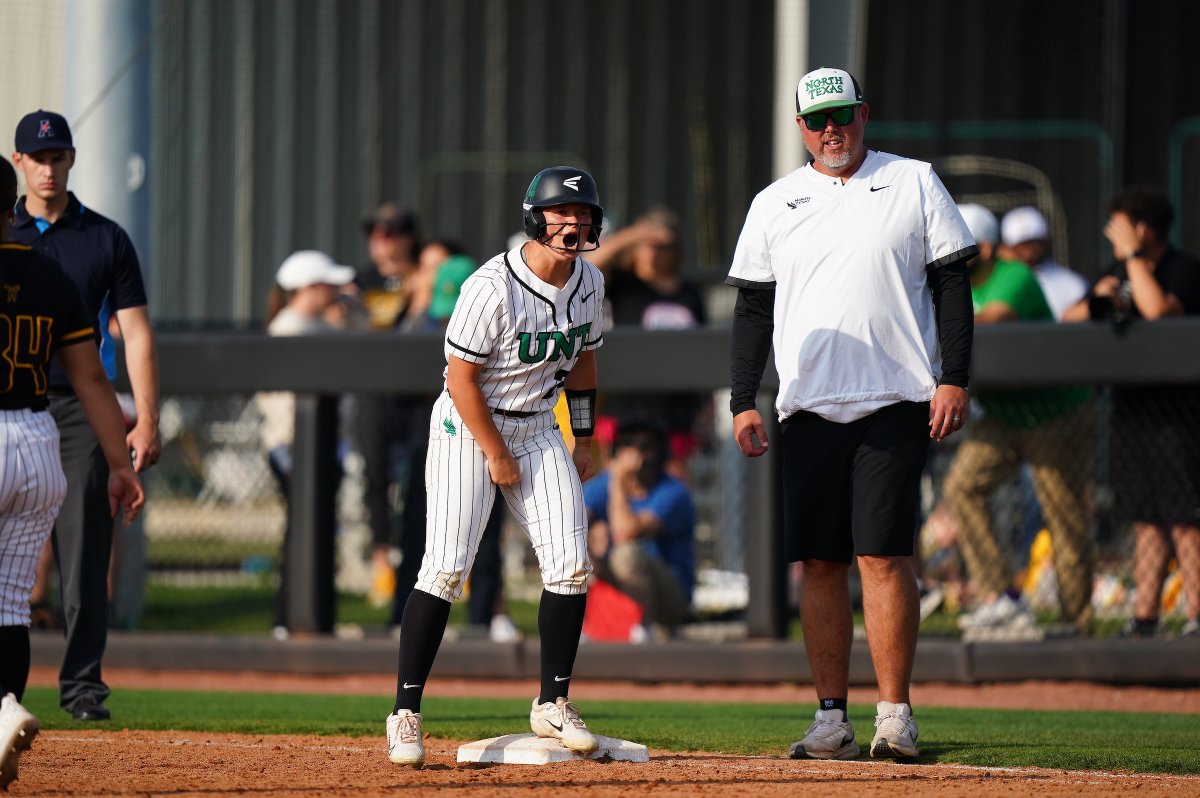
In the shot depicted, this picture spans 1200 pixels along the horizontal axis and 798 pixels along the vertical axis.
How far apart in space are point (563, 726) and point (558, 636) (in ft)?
0.89

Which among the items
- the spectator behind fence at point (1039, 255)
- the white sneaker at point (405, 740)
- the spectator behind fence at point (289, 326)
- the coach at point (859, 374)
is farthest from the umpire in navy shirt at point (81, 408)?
the spectator behind fence at point (1039, 255)

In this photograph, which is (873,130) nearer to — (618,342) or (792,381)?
(618,342)

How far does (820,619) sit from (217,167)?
27.3ft

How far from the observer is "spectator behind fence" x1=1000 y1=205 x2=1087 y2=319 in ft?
33.5

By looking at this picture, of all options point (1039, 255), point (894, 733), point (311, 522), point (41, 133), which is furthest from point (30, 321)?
point (1039, 255)

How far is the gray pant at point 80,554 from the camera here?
653 centimetres

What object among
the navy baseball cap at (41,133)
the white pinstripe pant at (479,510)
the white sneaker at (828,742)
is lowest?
the white sneaker at (828,742)

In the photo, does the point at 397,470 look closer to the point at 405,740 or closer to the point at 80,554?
the point at 80,554

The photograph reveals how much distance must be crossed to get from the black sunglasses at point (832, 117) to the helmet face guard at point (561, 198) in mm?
812

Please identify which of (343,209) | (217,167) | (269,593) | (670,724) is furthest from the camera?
(343,209)

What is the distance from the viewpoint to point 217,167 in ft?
41.3

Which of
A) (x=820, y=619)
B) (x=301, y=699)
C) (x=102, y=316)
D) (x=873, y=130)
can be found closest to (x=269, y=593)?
(x=301, y=699)

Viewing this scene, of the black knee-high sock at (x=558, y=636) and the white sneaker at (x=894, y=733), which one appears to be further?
the white sneaker at (x=894, y=733)

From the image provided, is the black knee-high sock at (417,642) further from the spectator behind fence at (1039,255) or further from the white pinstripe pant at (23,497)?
the spectator behind fence at (1039,255)
